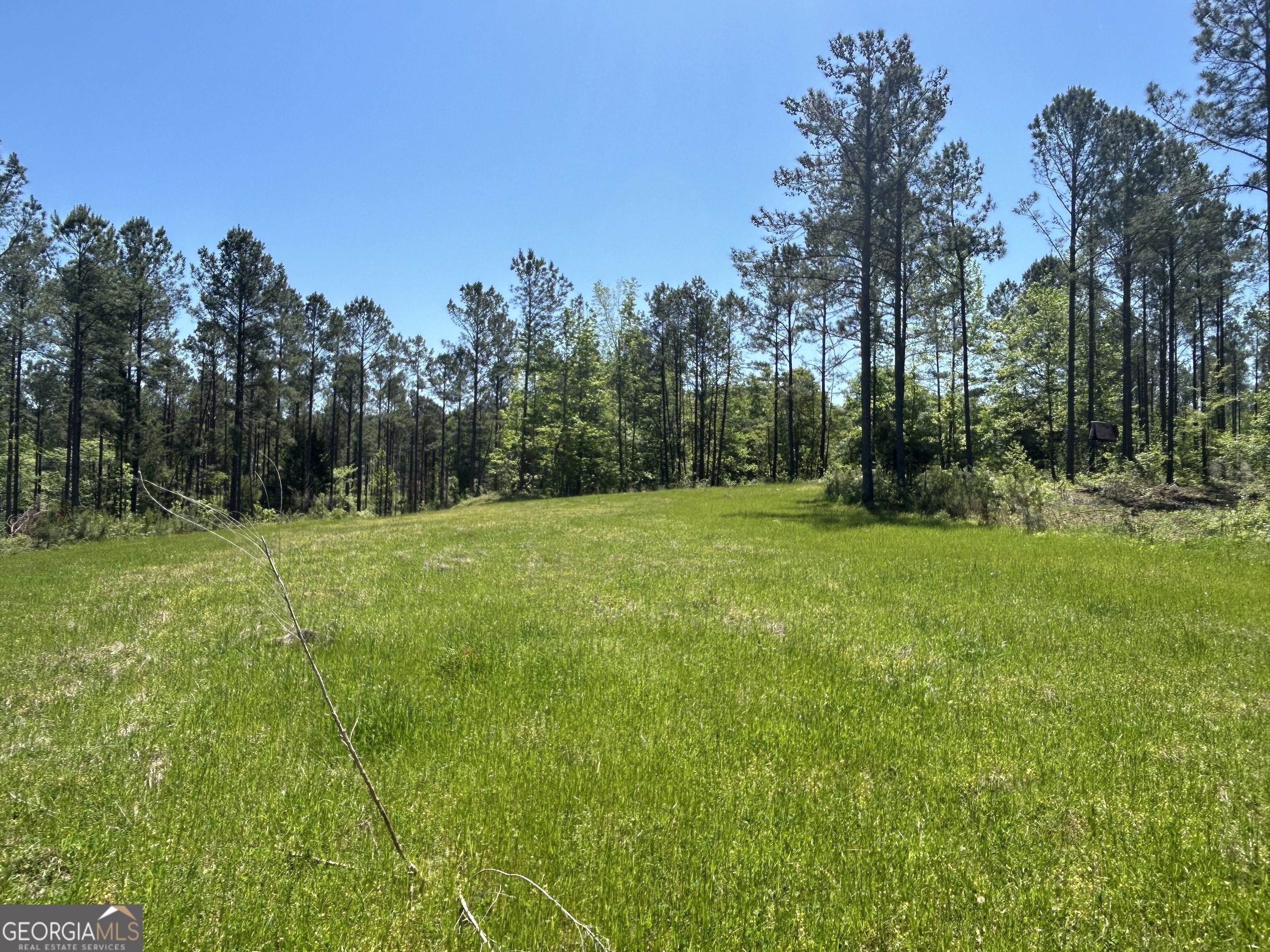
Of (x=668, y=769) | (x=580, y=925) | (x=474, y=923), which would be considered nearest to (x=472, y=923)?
(x=474, y=923)

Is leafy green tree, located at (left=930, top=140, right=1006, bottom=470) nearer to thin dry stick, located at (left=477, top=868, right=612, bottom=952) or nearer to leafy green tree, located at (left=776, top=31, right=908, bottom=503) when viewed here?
leafy green tree, located at (left=776, top=31, right=908, bottom=503)

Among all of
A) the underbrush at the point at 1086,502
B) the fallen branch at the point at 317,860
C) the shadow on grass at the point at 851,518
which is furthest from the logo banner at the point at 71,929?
the underbrush at the point at 1086,502

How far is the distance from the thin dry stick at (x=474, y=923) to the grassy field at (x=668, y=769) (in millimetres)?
67

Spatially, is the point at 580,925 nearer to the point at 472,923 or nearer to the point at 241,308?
the point at 472,923

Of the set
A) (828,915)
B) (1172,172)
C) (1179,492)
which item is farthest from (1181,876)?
(1172,172)

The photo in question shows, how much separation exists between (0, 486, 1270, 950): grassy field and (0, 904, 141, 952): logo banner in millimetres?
115

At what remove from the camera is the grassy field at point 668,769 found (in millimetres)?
2717

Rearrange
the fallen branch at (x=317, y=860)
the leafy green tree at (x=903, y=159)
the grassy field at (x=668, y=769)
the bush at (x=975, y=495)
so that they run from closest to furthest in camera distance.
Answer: the grassy field at (x=668, y=769), the fallen branch at (x=317, y=860), the bush at (x=975, y=495), the leafy green tree at (x=903, y=159)

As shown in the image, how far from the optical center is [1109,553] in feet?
39.3

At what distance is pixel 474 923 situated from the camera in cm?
232

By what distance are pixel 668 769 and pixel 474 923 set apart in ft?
6.12

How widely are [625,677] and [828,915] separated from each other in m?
3.09

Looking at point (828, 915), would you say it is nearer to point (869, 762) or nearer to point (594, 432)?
point (869, 762)

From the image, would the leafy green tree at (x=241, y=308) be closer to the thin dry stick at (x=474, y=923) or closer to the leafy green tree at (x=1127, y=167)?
the thin dry stick at (x=474, y=923)
